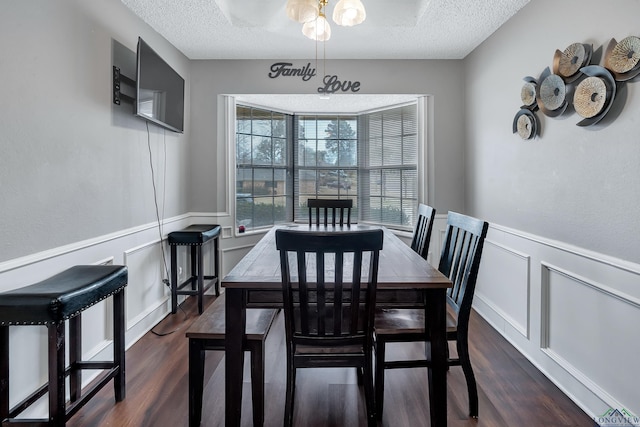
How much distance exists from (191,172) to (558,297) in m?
3.38

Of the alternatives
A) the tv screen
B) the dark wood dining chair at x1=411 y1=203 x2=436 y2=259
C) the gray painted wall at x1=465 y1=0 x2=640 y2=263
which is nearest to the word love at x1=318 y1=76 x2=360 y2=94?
the gray painted wall at x1=465 y1=0 x2=640 y2=263

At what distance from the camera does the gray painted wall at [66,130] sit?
157cm

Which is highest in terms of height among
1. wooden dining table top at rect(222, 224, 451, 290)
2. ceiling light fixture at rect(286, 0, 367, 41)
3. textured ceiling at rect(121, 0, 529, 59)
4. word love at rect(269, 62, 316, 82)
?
textured ceiling at rect(121, 0, 529, 59)

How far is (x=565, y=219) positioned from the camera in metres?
2.02

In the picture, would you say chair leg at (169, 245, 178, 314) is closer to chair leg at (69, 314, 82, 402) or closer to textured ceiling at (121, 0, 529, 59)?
chair leg at (69, 314, 82, 402)

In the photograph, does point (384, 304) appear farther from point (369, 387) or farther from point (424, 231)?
point (424, 231)

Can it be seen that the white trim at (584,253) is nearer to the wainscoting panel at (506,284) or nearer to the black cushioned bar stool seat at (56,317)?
the wainscoting panel at (506,284)

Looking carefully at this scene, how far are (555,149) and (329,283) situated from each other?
1725 mm

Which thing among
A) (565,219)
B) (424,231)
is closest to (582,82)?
(565,219)

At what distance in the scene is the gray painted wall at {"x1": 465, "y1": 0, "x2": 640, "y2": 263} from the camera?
1.62 metres

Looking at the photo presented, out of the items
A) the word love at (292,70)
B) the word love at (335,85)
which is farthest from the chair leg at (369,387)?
the word love at (292,70)

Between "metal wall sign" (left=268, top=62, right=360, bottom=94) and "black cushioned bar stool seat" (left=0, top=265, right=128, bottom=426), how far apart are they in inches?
103

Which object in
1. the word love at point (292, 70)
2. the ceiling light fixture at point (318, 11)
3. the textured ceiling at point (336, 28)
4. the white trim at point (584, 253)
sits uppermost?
the textured ceiling at point (336, 28)

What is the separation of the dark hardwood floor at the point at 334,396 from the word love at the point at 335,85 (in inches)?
100
